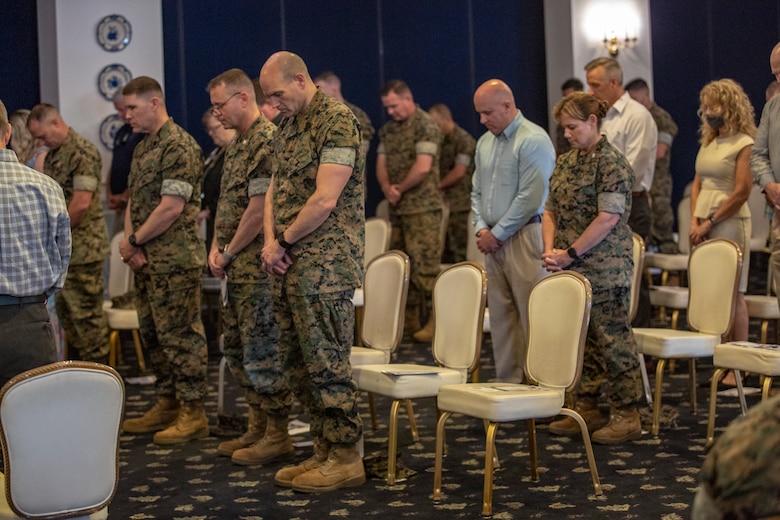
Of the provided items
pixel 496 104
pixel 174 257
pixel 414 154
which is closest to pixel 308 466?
pixel 174 257

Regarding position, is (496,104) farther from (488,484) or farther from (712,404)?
(488,484)

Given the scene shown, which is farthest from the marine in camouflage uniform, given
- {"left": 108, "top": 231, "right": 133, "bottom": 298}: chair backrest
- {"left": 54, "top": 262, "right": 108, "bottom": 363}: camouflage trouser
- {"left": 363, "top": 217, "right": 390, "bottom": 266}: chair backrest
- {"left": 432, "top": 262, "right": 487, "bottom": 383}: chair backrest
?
{"left": 432, "top": 262, "right": 487, "bottom": 383}: chair backrest

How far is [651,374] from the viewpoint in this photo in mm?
5766

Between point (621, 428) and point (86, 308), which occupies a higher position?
point (86, 308)

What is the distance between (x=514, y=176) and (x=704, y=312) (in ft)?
3.51

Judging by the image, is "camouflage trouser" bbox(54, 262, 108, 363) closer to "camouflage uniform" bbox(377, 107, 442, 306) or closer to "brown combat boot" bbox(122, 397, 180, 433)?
"brown combat boot" bbox(122, 397, 180, 433)

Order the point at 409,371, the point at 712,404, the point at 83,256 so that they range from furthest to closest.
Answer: the point at 83,256 < the point at 712,404 < the point at 409,371

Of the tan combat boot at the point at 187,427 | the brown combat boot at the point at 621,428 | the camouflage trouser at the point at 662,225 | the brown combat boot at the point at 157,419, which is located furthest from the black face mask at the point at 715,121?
the brown combat boot at the point at 157,419

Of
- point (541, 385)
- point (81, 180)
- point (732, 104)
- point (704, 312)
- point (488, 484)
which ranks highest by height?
point (732, 104)

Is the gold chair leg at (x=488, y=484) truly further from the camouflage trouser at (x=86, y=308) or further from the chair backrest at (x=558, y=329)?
the camouflage trouser at (x=86, y=308)

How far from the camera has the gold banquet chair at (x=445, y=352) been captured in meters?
4.03

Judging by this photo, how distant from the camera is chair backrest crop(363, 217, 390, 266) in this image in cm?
674

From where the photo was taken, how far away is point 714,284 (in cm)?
477

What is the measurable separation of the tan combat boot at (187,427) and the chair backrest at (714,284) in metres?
2.32
